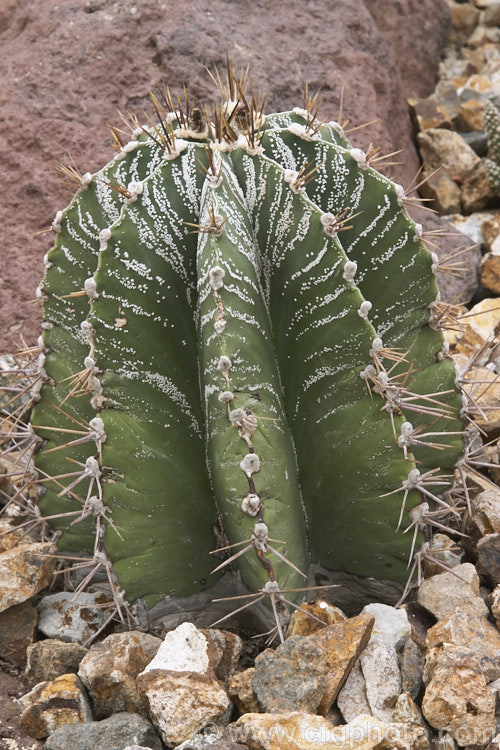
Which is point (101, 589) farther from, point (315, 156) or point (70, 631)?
point (315, 156)

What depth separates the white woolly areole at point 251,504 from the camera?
70.4 inches

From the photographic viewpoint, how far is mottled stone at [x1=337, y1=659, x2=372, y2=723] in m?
1.69

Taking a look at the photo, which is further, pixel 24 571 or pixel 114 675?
pixel 24 571

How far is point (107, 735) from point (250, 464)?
592 mm

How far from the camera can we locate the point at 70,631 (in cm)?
214

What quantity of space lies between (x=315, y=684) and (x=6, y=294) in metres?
2.12

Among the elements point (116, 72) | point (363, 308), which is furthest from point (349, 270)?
point (116, 72)

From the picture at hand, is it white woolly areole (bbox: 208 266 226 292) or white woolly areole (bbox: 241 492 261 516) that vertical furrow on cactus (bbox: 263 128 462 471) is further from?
white woolly areole (bbox: 241 492 261 516)

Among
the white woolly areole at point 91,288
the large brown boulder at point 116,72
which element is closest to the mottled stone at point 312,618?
the white woolly areole at point 91,288

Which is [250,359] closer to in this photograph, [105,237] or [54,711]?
[105,237]

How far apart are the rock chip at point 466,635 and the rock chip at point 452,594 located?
0.27ft

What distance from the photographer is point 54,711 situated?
5.75ft

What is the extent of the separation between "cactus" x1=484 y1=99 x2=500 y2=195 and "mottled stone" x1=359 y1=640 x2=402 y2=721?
2.77m

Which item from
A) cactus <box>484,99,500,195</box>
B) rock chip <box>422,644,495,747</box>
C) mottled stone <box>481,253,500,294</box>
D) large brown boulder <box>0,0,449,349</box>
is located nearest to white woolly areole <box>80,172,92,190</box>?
large brown boulder <box>0,0,449,349</box>
